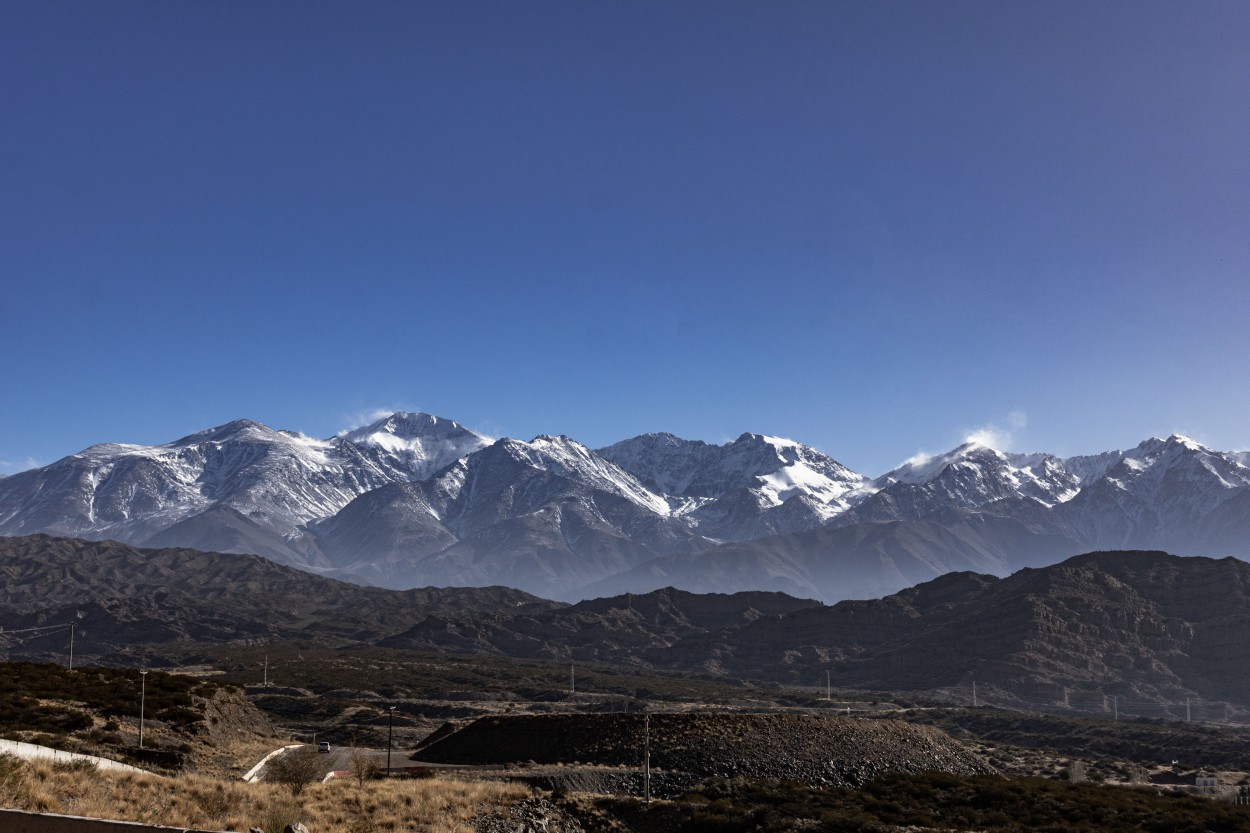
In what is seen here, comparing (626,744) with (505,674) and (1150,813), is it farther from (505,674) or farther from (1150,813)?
(505,674)

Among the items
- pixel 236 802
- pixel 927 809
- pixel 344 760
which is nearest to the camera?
pixel 236 802

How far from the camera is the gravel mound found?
64.1 m

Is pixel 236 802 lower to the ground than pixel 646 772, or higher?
higher

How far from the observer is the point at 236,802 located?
37.5 metres

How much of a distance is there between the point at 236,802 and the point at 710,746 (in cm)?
3395

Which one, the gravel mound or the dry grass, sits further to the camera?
the gravel mound

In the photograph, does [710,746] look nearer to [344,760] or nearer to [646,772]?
[646,772]

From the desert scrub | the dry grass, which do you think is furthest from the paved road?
the desert scrub

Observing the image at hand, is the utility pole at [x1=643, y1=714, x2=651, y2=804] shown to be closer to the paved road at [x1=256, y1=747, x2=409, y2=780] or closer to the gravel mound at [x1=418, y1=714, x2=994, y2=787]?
the gravel mound at [x1=418, y1=714, x2=994, y2=787]

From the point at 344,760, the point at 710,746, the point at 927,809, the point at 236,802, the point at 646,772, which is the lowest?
the point at 927,809

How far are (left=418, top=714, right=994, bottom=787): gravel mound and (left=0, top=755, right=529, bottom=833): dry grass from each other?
1826 cm

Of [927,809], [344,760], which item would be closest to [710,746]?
[927,809]

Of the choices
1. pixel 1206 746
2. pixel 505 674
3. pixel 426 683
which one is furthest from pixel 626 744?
pixel 505 674

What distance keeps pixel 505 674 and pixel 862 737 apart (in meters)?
136
